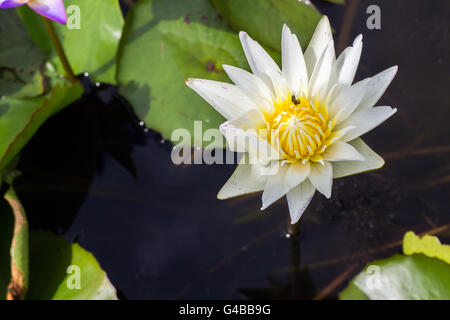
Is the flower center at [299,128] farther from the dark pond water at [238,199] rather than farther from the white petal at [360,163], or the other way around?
the dark pond water at [238,199]

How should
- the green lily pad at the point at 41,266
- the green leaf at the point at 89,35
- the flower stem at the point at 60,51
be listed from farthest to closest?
the green leaf at the point at 89,35 → the flower stem at the point at 60,51 → the green lily pad at the point at 41,266

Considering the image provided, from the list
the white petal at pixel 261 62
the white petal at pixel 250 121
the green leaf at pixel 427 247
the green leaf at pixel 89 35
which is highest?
the green leaf at pixel 89 35

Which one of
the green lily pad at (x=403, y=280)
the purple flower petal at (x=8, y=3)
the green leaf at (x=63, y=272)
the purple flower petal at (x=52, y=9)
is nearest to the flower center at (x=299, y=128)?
the green lily pad at (x=403, y=280)

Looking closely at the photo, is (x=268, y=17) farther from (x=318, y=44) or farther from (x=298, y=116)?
(x=298, y=116)

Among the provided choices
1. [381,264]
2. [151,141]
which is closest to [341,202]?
[381,264]

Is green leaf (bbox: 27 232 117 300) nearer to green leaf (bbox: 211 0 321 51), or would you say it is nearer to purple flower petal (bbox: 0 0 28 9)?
purple flower petal (bbox: 0 0 28 9)

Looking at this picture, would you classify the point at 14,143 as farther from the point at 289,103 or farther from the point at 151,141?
the point at 289,103
